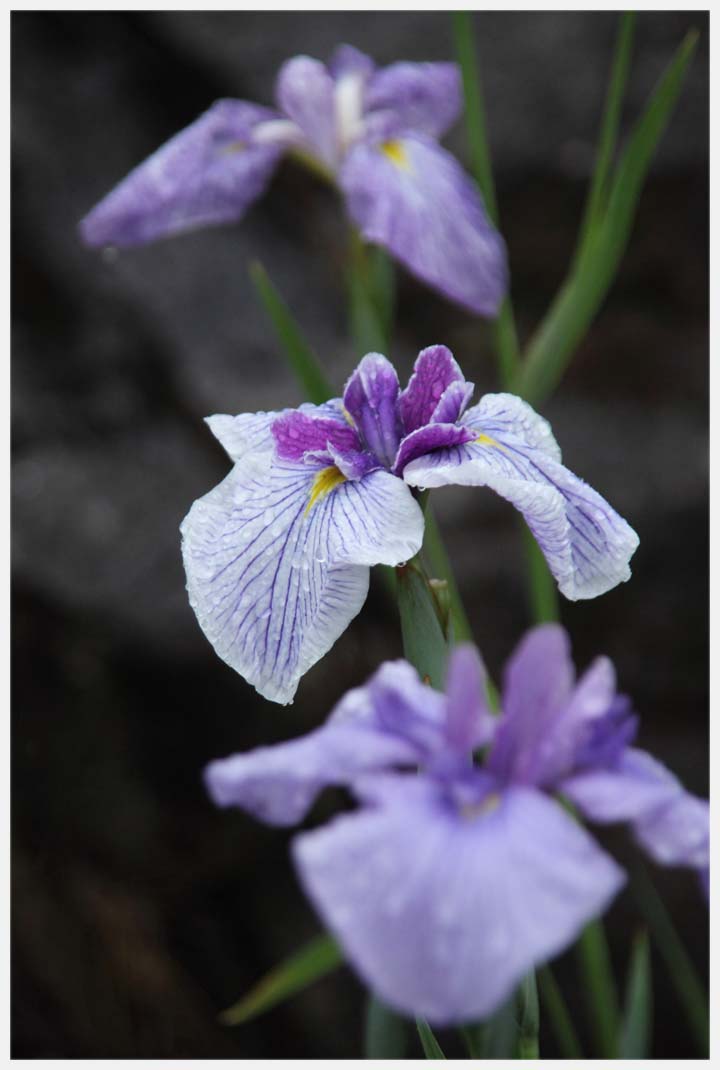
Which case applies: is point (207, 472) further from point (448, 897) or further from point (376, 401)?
point (448, 897)

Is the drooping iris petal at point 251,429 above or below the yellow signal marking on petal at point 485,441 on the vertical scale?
below

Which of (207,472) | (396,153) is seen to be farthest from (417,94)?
(207,472)

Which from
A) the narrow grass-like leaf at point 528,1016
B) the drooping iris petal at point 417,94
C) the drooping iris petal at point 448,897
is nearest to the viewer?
Result: the drooping iris petal at point 448,897

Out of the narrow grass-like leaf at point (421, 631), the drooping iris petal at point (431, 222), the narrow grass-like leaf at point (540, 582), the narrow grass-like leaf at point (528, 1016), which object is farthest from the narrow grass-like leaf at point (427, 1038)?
the drooping iris petal at point (431, 222)

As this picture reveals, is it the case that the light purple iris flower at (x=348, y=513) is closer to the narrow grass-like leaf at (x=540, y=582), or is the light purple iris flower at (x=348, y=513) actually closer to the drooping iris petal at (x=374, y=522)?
the drooping iris petal at (x=374, y=522)

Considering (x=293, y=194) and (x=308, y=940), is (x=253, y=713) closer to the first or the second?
(x=308, y=940)

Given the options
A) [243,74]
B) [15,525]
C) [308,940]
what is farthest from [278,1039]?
[243,74]

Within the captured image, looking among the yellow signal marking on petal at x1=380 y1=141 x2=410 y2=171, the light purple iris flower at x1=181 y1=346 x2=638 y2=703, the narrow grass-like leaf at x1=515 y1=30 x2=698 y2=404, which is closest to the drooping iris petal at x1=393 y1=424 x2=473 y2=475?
the light purple iris flower at x1=181 y1=346 x2=638 y2=703
